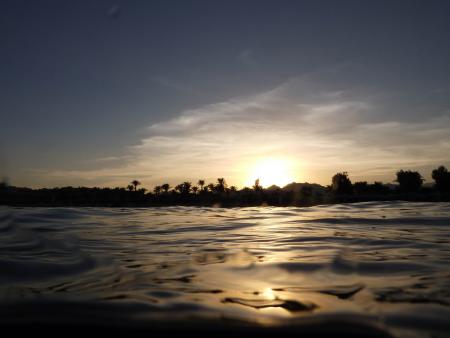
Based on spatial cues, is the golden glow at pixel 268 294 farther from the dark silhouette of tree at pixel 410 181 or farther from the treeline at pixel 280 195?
the dark silhouette of tree at pixel 410 181

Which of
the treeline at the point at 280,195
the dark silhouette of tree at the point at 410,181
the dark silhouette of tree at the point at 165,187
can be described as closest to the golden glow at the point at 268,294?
the treeline at the point at 280,195

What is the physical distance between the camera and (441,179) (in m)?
55.1

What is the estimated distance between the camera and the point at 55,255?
12.4ft

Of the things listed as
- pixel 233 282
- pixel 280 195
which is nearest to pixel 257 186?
pixel 280 195

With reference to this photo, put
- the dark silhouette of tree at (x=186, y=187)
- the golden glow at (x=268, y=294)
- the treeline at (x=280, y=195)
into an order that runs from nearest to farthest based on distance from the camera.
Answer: the golden glow at (x=268, y=294) → the treeline at (x=280, y=195) → the dark silhouette of tree at (x=186, y=187)

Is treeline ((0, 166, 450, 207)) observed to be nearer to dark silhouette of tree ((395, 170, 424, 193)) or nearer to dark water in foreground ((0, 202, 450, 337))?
dark silhouette of tree ((395, 170, 424, 193))

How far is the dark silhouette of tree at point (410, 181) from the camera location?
60656 millimetres

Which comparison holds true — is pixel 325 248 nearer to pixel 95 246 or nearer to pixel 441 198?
pixel 95 246

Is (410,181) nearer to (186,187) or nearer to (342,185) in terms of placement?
(342,185)

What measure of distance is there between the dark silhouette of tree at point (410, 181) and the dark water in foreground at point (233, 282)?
2449 inches

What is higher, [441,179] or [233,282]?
[441,179]

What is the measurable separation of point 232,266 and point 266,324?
1584 mm

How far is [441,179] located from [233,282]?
61.6m

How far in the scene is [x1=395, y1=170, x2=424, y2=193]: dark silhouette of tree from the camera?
6066 centimetres
